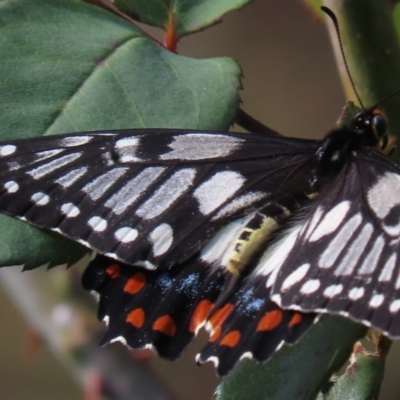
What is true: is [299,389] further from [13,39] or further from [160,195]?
[13,39]

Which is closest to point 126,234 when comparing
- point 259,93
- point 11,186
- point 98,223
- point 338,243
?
point 98,223

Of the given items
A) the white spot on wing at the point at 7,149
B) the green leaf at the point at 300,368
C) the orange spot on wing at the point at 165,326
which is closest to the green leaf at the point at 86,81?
the white spot on wing at the point at 7,149

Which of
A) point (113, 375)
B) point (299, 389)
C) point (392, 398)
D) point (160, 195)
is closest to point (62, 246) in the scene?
point (160, 195)

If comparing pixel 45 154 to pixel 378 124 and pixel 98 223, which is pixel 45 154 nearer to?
pixel 98 223

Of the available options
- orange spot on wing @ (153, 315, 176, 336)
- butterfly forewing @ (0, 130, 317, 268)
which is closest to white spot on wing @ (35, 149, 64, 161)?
butterfly forewing @ (0, 130, 317, 268)

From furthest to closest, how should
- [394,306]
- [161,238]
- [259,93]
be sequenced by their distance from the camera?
[259,93]
[161,238]
[394,306]

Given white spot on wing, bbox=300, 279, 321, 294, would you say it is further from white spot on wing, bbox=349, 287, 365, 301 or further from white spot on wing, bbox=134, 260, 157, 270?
white spot on wing, bbox=134, 260, 157, 270

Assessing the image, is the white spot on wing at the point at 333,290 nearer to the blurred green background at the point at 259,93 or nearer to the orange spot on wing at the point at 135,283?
the orange spot on wing at the point at 135,283
